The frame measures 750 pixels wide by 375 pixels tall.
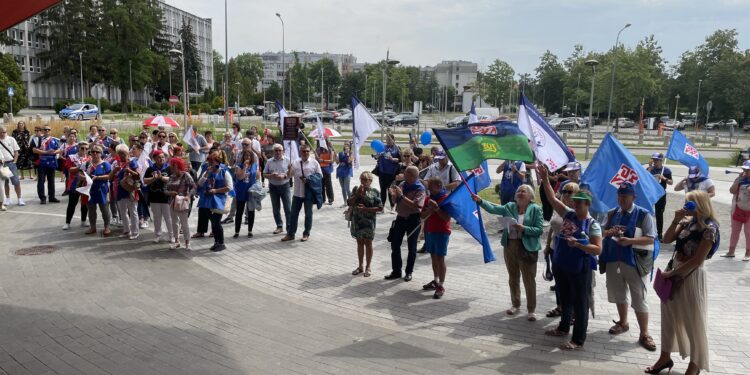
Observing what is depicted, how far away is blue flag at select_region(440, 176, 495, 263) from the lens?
7.69 metres

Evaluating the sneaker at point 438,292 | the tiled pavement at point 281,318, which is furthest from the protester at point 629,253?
the sneaker at point 438,292

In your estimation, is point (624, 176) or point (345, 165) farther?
point (345, 165)

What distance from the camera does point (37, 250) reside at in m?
9.90

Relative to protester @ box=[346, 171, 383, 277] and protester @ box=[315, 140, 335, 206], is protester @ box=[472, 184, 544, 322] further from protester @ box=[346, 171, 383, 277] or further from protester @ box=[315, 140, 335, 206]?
protester @ box=[315, 140, 335, 206]

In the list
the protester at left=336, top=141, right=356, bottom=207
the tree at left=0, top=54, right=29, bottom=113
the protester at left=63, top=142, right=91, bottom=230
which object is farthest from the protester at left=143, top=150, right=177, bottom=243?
the tree at left=0, top=54, right=29, bottom=113

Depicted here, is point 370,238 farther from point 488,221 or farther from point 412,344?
point 488,221

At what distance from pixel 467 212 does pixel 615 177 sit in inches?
78.9

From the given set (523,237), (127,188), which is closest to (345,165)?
(127,188)

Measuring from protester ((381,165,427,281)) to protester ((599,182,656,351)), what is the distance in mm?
2704

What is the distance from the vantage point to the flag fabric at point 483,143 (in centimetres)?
715

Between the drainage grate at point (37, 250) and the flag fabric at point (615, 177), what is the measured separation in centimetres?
917

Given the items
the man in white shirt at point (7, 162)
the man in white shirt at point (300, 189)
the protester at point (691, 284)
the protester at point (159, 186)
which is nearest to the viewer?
the protester at point (691, 284)

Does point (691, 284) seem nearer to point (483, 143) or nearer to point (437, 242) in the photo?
point (483, 143)

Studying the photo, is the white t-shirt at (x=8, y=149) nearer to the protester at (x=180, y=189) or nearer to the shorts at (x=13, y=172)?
the shorts at (x=13, y=172)
